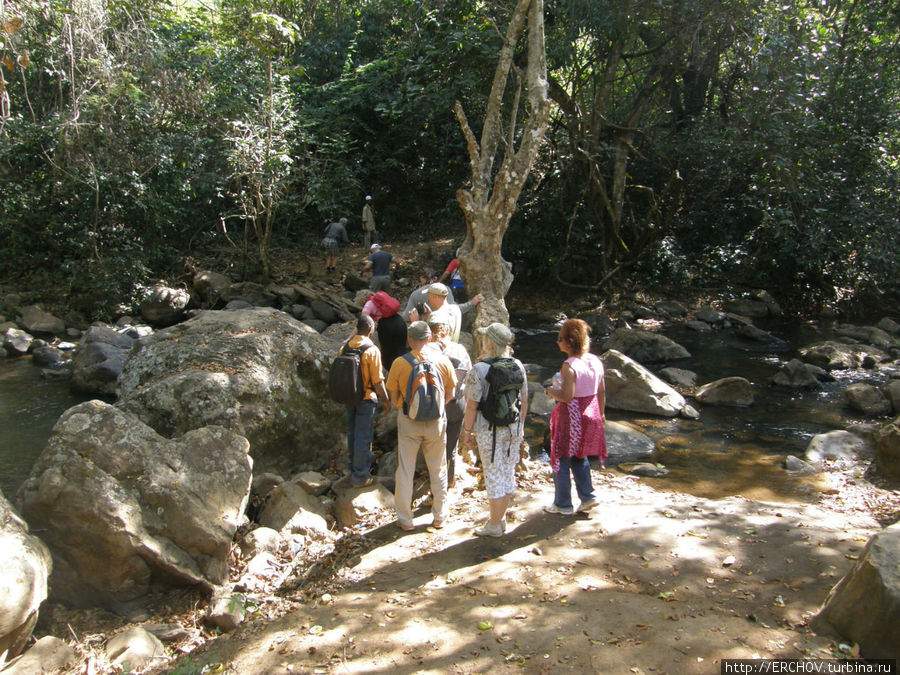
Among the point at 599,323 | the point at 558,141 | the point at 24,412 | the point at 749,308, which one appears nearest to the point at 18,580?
the point at 24,412

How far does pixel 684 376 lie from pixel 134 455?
9.01m

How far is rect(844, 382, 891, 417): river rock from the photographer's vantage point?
9.23m

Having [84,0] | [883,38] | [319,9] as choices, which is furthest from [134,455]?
[319,9]

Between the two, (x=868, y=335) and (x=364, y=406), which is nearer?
(x=364, y=406)

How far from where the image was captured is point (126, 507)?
14.4 feet

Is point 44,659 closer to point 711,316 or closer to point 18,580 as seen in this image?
point 18,580

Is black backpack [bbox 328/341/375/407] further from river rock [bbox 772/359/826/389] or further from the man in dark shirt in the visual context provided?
the man in dark shirt

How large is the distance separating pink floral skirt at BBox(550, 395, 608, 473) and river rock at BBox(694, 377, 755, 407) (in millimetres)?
5645

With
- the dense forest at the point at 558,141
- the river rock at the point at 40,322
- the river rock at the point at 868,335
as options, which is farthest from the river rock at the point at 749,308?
the river rock at the point at 40,322

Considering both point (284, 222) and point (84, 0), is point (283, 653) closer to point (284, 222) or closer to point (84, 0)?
point (84, 0)

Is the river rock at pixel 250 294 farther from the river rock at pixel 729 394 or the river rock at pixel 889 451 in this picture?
the river rock at pixel 889 451

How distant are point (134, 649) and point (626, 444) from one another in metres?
5.83

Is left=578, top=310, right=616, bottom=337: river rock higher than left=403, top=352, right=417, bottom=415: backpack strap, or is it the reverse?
left=403, top=352, right=417, bottom=415: backpack strap

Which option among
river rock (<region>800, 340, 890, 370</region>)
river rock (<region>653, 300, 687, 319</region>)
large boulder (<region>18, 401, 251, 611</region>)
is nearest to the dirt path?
large boulder (<region>18, 401, 251, 611</region>)
